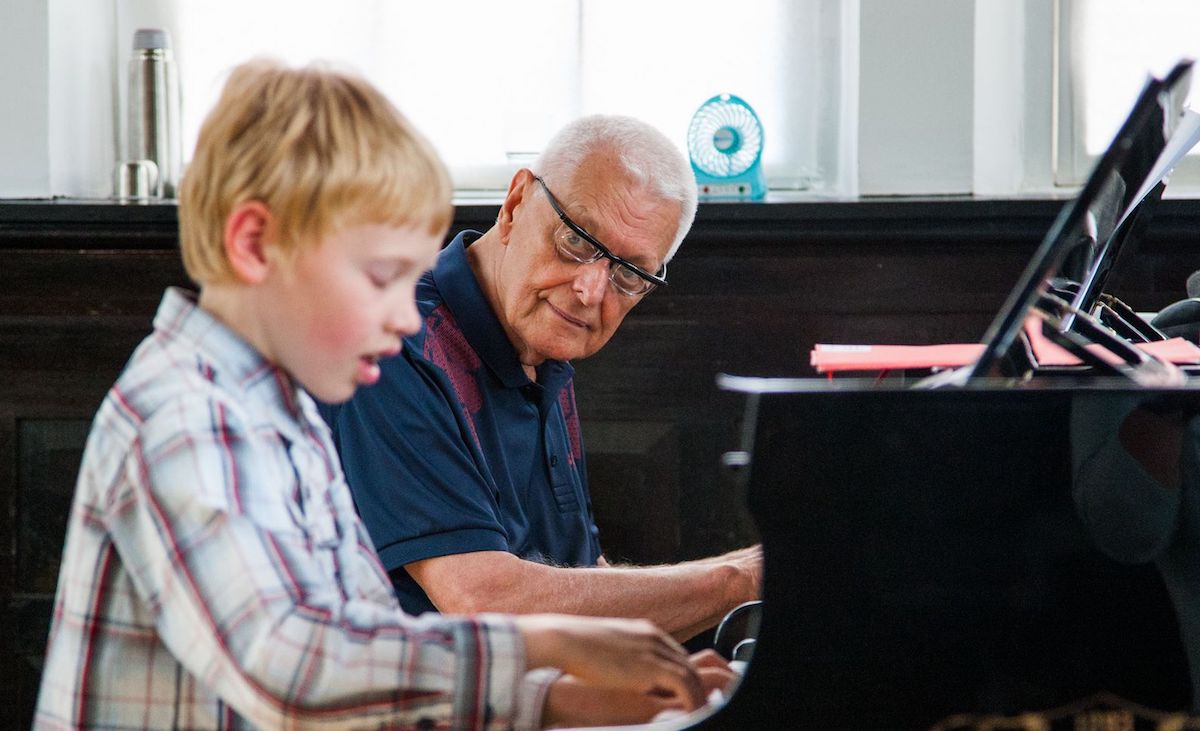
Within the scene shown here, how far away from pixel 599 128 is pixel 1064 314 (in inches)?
26.3

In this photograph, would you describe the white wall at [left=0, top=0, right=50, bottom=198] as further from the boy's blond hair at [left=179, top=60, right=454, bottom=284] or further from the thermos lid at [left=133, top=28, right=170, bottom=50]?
the boy's blond hair at [left=179, top=60, right=454, bottom=284]

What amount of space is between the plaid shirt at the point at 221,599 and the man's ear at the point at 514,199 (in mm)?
934

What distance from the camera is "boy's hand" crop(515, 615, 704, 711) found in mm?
941

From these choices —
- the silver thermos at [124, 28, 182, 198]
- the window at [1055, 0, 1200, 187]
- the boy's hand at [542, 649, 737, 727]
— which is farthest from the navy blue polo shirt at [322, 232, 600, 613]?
the window at [1055, 0, 1200, 187]

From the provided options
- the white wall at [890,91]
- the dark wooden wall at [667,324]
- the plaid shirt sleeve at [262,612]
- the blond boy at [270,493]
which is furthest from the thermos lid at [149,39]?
the plaid shirt sleeve at [262,612]

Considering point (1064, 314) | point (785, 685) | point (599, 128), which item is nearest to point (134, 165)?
point (599, 128)

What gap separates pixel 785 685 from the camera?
1097mm

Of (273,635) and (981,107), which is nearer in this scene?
(273,635)

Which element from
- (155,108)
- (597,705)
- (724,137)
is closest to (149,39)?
(155,108)

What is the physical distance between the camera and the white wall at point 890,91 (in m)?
2.69

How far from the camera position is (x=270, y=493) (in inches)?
35.9

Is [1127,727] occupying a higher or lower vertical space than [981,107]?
lower

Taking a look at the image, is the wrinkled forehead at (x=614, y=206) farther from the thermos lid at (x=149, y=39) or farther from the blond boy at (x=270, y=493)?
the thermos lid at (x=149, y=39)

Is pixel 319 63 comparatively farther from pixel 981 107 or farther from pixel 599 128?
pixel 981 107
